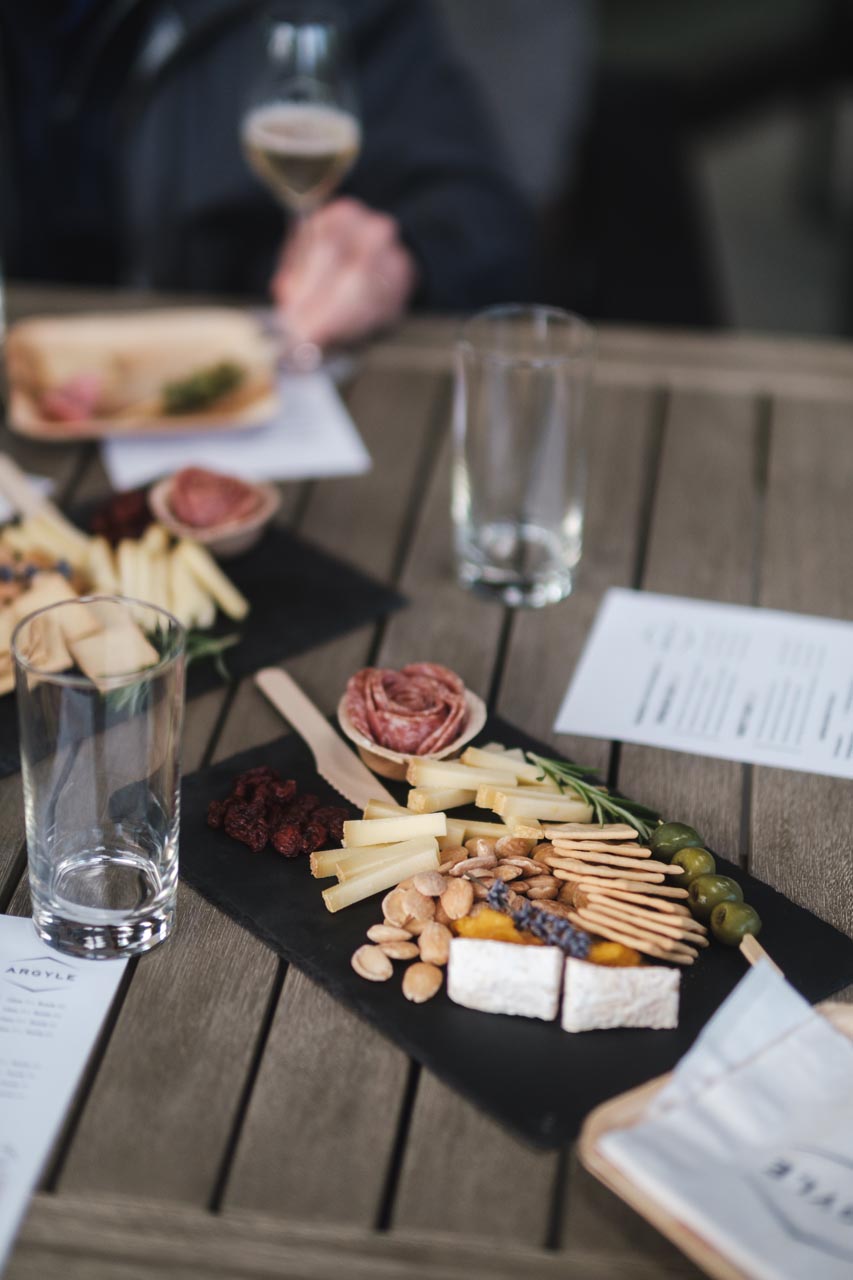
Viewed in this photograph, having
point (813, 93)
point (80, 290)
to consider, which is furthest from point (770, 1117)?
point (813, 93)

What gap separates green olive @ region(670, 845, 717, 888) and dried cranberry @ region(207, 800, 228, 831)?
12.2 inches

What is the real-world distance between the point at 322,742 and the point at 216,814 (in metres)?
0.12

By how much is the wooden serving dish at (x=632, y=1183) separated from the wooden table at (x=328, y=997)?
13mm

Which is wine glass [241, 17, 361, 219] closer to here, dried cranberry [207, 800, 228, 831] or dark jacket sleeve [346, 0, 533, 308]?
dark jacket sleeve [346, 0, 533, 308]

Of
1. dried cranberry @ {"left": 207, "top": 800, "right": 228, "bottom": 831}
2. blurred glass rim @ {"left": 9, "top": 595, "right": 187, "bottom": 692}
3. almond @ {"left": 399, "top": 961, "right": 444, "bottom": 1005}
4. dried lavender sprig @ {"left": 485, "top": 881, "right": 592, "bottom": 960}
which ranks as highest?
blurred glass rim @ {"left": 9, "top": 595, "right": 187, "bottom": 692}

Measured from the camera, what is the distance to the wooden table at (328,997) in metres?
0.72

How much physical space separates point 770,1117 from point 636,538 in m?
0.78

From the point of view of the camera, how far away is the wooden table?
72cm

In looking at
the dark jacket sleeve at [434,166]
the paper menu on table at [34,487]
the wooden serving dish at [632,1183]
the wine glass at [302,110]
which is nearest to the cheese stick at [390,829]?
the wooden serving dish at [632,1183]

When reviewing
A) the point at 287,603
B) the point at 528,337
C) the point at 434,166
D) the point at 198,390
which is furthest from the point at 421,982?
the point at 434,166

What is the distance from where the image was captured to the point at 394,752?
1022 mm

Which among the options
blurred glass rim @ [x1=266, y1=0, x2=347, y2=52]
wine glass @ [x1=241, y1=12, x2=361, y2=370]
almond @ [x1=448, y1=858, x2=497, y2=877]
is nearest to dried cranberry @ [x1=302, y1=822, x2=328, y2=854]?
almond @ [x1=448, y1=858, x2=497, y2=877]

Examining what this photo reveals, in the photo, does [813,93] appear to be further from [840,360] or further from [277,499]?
[277,499]

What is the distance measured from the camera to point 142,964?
885mm
